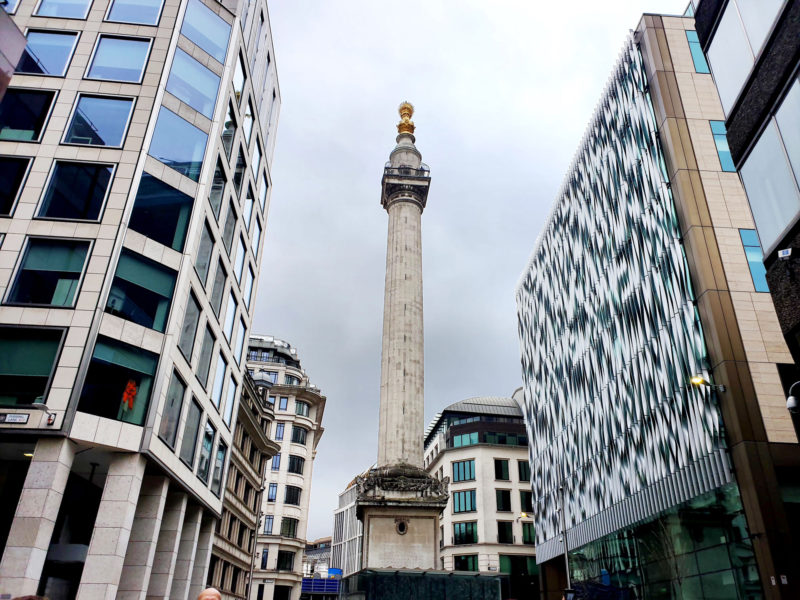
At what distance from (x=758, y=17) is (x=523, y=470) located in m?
71.5

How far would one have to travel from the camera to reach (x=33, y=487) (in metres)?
18.6

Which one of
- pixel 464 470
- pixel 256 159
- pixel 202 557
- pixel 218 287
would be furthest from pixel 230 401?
pixel 464 470

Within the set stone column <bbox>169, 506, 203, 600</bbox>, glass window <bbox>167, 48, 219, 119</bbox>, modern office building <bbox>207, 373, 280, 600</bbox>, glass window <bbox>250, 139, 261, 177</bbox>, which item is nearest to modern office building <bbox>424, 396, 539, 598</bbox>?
modern office building <bbox>207, 373, 280, 600</bbox>

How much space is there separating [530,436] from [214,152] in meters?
49.5

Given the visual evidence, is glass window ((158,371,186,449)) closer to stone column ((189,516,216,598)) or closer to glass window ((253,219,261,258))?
stone column ((189,516,216,598))

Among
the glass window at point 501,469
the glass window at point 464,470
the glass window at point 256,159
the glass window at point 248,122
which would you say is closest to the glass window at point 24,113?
the glass window at point 248,122

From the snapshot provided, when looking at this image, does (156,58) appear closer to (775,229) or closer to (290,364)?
(775,229)

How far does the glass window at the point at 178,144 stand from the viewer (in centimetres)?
2575

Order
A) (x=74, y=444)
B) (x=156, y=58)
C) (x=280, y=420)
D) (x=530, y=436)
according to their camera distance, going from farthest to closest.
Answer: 1. (x=280, y=420)
2. (x=530, y=436)
3. (x=156, y=58)
4. (x=74, y=444)

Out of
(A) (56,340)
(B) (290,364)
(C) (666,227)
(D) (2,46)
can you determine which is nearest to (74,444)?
(A) (56,340)

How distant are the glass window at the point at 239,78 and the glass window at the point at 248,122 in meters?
1.31

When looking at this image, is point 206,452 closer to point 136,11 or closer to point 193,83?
point 193,83

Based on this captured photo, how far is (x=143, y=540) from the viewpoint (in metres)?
22.0

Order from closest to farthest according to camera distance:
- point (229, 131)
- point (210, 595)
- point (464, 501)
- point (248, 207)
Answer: point (210, 595) → point (229, 131) → point (248, 207) → point (464, 501)
